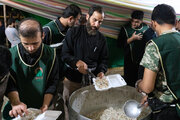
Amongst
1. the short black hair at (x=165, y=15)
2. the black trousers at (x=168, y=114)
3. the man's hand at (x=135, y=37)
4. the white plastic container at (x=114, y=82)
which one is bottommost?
the black trousers at (x=168, y=114)

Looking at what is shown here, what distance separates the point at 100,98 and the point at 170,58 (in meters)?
0.76

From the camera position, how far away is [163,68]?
1.02 meters

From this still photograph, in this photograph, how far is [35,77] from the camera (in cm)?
117

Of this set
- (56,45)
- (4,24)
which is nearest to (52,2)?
(56,45)

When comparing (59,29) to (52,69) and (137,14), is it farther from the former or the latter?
(137,14)

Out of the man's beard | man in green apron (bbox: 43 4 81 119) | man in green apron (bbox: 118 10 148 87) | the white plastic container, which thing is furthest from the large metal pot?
man in green apron (bbox: 118 10 148 87)

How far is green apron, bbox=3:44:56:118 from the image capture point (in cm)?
114

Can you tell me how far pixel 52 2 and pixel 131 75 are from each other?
5.10 ft

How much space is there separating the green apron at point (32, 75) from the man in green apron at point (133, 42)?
1.57 meters

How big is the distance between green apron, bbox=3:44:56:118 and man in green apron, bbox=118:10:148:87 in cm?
157

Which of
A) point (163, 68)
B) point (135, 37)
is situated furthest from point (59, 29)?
point (163, 68)

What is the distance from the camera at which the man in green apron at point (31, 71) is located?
1061 millimetres

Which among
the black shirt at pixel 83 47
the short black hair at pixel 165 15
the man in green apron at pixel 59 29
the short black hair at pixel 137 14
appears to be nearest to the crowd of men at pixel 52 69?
the short black hair at pixel 165 15

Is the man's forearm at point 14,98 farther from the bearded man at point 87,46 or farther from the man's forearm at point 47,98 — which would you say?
the bearded man at point 87,46
